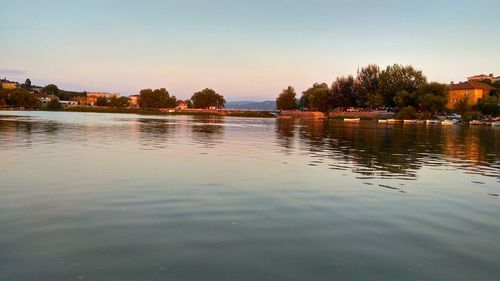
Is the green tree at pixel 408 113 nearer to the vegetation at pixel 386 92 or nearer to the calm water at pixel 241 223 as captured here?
the vegetation at pixel 386 92

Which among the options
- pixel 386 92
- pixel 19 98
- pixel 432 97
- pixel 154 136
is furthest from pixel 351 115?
pixel 19 98

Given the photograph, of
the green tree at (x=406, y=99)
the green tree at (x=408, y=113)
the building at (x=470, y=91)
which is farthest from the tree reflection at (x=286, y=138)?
the building at (x=470, y=91)

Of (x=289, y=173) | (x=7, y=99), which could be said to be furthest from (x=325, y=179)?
(x=7, y=99)

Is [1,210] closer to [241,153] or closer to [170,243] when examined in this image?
[170,243]

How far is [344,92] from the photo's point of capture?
159 meters

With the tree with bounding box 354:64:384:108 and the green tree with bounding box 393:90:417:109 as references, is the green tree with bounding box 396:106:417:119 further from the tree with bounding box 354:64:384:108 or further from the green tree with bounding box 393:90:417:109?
the tree with bounding box 354:64:384:108

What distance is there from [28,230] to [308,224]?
19.9ft

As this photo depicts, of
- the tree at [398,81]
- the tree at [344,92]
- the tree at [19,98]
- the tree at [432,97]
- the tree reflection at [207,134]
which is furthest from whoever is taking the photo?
the tree at [19,98]

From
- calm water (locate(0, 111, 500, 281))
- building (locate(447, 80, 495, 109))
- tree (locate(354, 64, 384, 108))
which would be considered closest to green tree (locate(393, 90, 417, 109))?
tree (locate(354, 64, 384, 108))

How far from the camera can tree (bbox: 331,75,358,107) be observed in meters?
157

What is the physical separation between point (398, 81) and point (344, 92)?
76.1 feet

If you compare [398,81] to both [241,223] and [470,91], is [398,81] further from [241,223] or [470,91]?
[241,223]

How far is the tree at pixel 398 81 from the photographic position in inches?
5433

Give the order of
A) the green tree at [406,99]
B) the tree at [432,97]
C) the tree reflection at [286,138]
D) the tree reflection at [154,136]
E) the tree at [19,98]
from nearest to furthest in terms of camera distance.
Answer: the tree reflection at [154,136] → the tree reflection at [286,138] → the tree at [432,97] → the green tree at [406,99] → the tree at [19,98]
